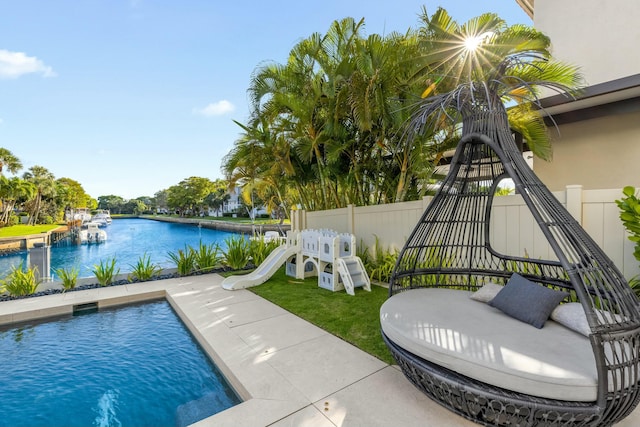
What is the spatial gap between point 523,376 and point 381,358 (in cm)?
140

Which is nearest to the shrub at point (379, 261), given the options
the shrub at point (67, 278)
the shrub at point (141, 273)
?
the shrub at point (141, 273)

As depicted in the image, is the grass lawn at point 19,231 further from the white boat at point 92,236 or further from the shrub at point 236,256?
the shrub at point 236,256

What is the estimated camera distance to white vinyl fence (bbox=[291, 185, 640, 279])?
138 inches

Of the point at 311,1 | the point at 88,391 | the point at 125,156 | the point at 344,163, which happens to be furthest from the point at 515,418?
the point at 125,156

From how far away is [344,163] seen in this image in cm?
735

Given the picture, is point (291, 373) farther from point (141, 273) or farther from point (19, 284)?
point (19, 284)

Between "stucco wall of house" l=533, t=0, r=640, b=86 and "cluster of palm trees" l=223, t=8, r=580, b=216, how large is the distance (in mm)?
1969

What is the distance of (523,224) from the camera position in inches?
167

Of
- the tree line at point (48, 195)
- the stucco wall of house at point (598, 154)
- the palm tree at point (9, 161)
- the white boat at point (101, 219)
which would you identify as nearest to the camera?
the stucco wall of house at point (598, 154)

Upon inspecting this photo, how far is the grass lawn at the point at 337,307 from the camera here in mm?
3317

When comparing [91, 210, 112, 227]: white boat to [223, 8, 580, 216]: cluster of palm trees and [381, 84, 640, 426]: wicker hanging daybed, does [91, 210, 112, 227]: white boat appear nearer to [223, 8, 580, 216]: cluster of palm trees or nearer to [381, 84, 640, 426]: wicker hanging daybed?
[223, 8, 580, 216]: cluster of palm trees

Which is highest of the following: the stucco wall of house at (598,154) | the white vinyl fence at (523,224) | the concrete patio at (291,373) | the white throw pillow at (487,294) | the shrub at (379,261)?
the stucco wall of house at (598,154)

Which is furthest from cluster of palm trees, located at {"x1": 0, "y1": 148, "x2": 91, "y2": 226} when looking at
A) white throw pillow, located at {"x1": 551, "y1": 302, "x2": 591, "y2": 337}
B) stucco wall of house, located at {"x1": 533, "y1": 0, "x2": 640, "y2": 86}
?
stucco wall of house, located at {"x1": 533, "y1": 0, "x2": 640, "y2": 86}

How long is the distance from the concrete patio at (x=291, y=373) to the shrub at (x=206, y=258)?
227cm
